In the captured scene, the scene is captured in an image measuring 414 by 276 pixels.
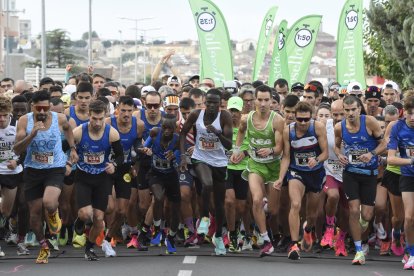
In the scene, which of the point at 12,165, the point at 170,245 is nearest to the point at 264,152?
the point at 170,245

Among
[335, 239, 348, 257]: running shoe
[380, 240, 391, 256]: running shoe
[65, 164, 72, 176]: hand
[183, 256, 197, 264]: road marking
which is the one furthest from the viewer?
[380, 240, 391, 256]: running shoe

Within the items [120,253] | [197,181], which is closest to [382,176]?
[197,181]

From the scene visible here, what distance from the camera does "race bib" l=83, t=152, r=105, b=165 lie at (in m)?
15.2

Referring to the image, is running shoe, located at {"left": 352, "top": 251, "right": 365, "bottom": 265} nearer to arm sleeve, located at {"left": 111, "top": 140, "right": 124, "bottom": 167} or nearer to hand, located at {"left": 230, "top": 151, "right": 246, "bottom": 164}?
hand, located at {"left": 230, "top": 151, "right": 246, "bottom": 164}

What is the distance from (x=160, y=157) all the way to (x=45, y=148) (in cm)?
179

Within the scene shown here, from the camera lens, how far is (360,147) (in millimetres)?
15477

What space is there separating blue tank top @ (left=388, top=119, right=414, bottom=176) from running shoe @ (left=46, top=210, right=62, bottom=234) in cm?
436

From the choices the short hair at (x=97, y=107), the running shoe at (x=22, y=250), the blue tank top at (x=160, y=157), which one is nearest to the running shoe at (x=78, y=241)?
the running shoe at (x=22, y=250)

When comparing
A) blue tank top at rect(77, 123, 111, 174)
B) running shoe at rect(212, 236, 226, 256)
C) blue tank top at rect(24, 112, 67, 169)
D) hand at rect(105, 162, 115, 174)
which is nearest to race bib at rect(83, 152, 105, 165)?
blue tank top at rect(77, 123, 111, 174)

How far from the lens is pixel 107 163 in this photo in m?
15.2

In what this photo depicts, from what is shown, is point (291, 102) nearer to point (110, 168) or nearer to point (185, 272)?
point (110, 168)

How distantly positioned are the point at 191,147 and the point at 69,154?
166cm

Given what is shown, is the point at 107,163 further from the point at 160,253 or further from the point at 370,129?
the point at 370,129

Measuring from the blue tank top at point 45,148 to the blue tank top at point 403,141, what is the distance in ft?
13.6
